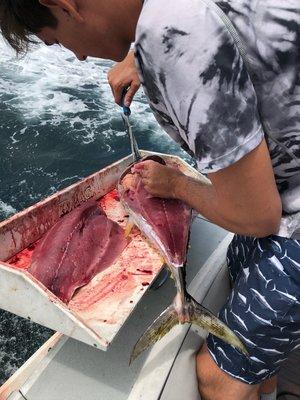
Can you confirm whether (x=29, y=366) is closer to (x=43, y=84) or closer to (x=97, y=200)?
(x=97, y=200)

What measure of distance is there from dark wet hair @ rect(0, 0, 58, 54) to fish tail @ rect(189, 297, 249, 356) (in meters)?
1.43

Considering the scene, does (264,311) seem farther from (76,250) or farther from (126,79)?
(126,79)

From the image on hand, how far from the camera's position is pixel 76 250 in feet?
8.38

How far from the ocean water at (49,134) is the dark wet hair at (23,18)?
9.82 feet

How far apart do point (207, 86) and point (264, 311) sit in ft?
3.68

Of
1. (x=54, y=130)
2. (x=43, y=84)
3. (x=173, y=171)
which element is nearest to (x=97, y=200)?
(x=173, y=171)

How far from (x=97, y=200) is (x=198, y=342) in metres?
1.20

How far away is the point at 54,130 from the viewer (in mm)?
7172

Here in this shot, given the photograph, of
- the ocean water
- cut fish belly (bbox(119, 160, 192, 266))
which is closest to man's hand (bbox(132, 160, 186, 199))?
cut fish belly (bbox(119, 160, 192, 266))

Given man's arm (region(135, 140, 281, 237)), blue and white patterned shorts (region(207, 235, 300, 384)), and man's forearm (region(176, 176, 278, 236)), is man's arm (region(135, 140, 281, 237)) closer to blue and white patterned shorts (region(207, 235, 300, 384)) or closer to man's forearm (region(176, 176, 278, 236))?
man's forearm (region(176, 176, 278, 236))

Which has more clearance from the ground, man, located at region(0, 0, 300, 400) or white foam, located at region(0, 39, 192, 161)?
man, located at region(0, 0, 300, 400)

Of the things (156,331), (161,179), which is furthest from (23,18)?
(156,331)

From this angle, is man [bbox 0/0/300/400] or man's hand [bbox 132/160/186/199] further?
man's hand [bbox 132/160/186/199]

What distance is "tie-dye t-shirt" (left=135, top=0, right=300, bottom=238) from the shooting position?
1.22 m
